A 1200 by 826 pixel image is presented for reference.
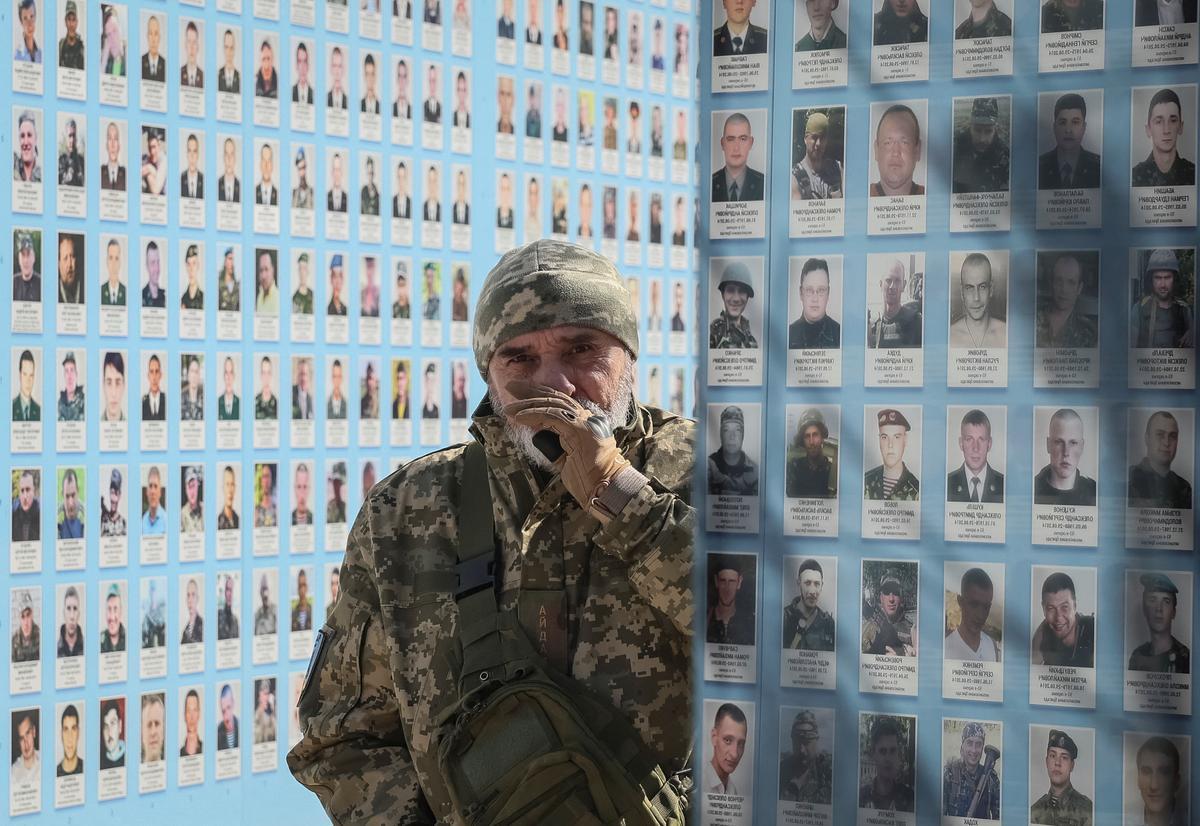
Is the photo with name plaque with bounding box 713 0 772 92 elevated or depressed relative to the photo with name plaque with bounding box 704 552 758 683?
elevated

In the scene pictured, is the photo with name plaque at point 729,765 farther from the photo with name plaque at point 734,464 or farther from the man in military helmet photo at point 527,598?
the man in military helmet photo at point 527,598

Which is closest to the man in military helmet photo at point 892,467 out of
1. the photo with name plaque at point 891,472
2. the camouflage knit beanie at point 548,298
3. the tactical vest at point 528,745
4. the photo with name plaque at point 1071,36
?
the photo with name plaque at point 891,472

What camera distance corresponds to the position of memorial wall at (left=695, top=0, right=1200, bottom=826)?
0.69m

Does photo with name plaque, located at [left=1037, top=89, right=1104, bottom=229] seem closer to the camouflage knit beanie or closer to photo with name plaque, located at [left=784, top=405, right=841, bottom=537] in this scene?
photo with name plaque, located at [left=784, top=405, right=841, bottom=537]

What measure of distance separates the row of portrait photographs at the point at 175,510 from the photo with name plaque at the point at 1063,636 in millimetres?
2831

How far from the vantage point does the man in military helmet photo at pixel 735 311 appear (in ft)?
2.52

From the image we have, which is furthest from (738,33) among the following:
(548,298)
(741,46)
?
(548,298)

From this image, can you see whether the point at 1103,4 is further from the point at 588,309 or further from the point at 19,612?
the point at 19,612

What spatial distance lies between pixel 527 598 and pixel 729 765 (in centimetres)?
68

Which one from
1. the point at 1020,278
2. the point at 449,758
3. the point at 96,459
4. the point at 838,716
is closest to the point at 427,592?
the point at 449,758

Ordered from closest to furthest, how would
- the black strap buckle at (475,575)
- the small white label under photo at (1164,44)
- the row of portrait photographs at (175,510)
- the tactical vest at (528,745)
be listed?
the small white label under photo at (1164,44) < the tactical vest at (528,745) < the black strap buckle at (475,575) < the row of portrait photographs at (175,510)

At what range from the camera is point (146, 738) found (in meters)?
3.25

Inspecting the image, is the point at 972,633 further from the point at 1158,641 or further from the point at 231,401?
the point at 231,401

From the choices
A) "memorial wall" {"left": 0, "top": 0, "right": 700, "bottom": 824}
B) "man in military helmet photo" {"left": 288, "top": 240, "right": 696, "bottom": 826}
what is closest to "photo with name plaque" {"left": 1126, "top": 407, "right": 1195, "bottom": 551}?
"man in military helmet photo" {"left": 288, "top": 240, "right": 696, "bottom": 826}
